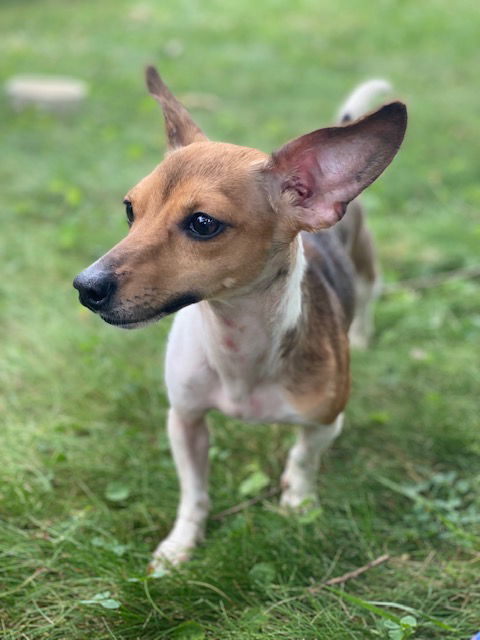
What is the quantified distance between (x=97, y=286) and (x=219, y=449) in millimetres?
1781

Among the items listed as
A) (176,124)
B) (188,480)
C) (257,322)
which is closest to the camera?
(257,322)

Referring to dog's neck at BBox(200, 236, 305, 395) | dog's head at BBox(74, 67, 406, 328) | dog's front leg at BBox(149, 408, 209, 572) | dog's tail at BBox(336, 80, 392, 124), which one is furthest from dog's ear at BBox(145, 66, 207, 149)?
dog's tail at BBox(336, 80, 392, 124)

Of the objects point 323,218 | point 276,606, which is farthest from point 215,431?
point 323,218

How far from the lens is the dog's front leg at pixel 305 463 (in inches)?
134

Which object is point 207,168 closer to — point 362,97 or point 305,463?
point 305,463

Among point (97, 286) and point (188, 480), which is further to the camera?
point (188, 480)

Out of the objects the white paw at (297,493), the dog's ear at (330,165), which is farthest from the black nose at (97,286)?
the white paw at (297,493)

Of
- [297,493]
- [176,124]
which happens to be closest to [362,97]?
[176,124]

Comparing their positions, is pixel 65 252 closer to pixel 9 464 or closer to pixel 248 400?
pixel 9 464

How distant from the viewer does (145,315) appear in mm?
2525

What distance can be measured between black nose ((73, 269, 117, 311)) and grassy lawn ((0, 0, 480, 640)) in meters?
1.13

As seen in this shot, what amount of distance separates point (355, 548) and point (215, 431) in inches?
41.2

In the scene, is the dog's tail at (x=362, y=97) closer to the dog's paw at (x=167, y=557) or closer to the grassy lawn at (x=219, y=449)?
the grassy lawn at (x=219, y=449)

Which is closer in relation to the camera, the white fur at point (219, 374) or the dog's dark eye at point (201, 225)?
the dog's dark eye at point (201, 225)
